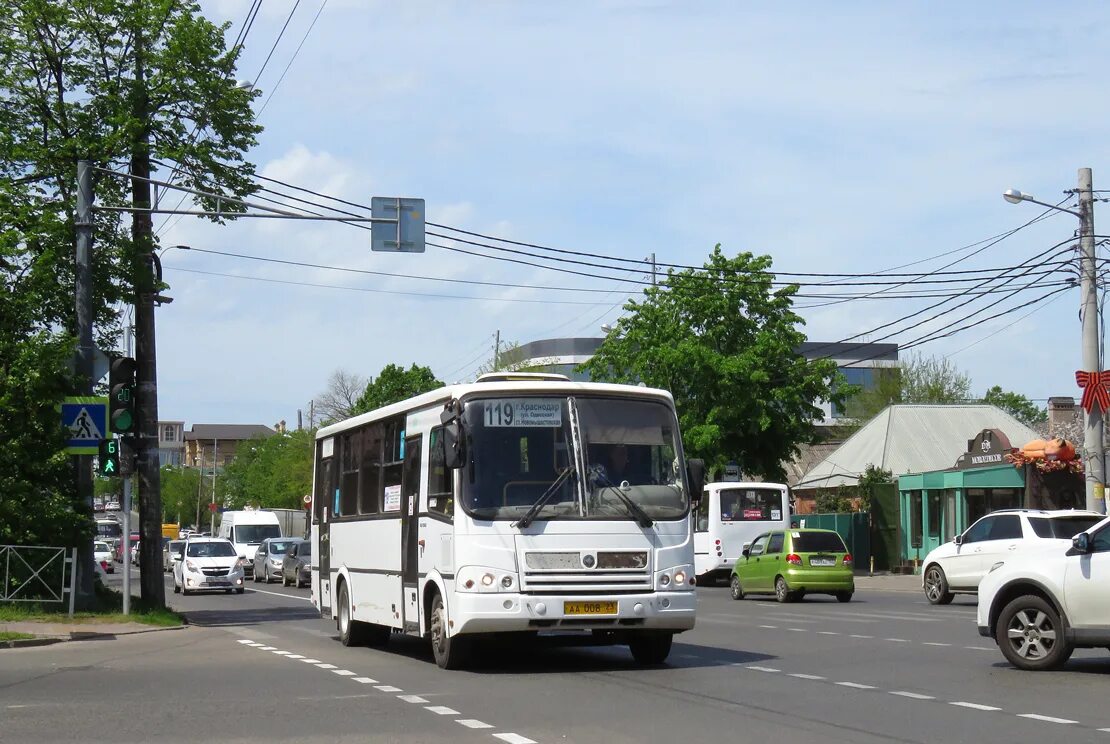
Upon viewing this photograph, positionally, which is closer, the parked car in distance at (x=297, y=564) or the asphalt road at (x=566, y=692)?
the asphalt road at (x=566, y=692)

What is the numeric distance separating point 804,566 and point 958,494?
13621 millimetres

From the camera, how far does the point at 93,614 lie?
25.6 metres

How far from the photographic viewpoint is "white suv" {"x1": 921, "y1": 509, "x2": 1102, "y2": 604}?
26406 mm

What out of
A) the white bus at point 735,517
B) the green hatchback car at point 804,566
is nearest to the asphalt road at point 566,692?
the green hatchback car at point 804,566

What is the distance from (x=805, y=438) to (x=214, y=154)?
30816 mm

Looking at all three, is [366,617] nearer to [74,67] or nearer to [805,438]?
[74,67]

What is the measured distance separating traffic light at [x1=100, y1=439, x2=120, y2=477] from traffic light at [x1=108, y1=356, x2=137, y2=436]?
1.05 feet

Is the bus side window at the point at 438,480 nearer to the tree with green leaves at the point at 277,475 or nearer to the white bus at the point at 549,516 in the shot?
the white bus at the point at 549,516

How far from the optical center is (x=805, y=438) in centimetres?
5391

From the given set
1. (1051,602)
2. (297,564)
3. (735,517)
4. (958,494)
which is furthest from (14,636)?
(958,494)

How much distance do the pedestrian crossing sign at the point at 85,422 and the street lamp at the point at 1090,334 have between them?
66.6 feet

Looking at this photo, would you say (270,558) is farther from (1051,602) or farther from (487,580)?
(1051,602)

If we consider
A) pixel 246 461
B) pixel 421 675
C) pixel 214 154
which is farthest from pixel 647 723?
pixel 246 461

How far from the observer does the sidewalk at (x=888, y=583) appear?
38.2 m
